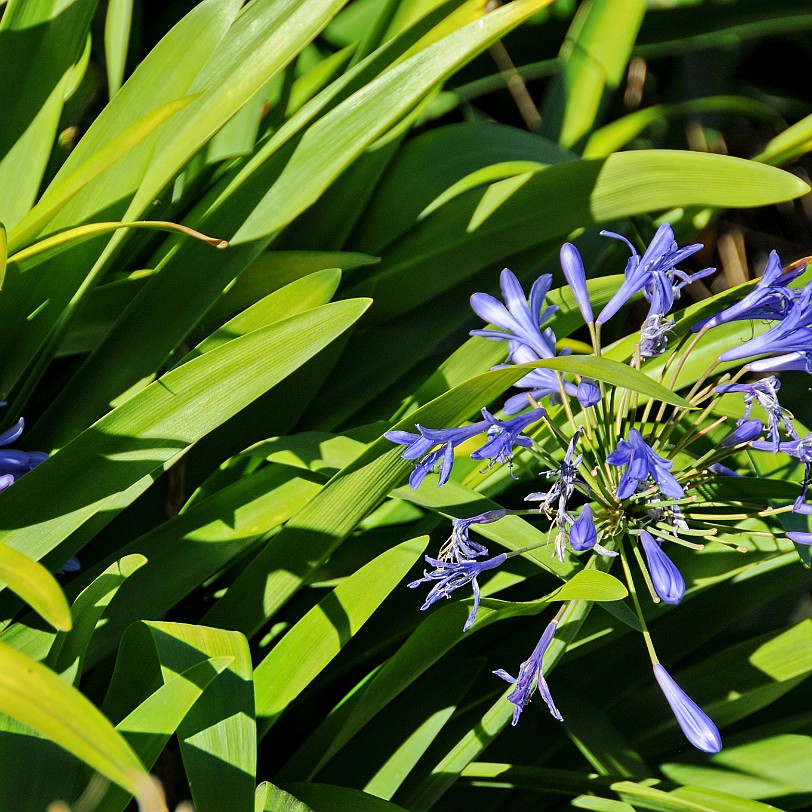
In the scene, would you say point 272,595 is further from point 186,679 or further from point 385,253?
point 385,253

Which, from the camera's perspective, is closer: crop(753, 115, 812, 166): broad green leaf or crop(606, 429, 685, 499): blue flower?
crop(606, 429, 685, 499): blue flower

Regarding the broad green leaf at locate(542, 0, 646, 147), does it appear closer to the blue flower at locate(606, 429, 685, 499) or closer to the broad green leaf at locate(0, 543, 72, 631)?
the blue flower at locate(606, 429, 685, 499)

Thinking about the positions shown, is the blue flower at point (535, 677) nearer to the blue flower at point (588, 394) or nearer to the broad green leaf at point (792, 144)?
the blue flower at point (588, 394)

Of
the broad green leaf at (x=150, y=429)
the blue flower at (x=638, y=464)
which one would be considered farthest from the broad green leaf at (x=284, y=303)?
the blue flower at (x=638, y=464)

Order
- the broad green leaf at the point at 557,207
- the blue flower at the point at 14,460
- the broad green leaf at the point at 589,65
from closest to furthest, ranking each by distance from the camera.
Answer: the blue flower at the point at 14,460 < the broad green leaf at the point at 557,207 < the broad green leaf at the point at 589,65

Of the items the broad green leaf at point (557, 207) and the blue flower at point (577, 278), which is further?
the broad green leaf at point (557, 207)

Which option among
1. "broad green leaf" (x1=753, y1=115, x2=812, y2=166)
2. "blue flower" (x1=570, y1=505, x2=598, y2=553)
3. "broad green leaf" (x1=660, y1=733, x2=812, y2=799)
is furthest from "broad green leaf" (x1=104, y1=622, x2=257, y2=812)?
"broad green leaf" (x1=753, y1=115, x2=812, y2=166)
